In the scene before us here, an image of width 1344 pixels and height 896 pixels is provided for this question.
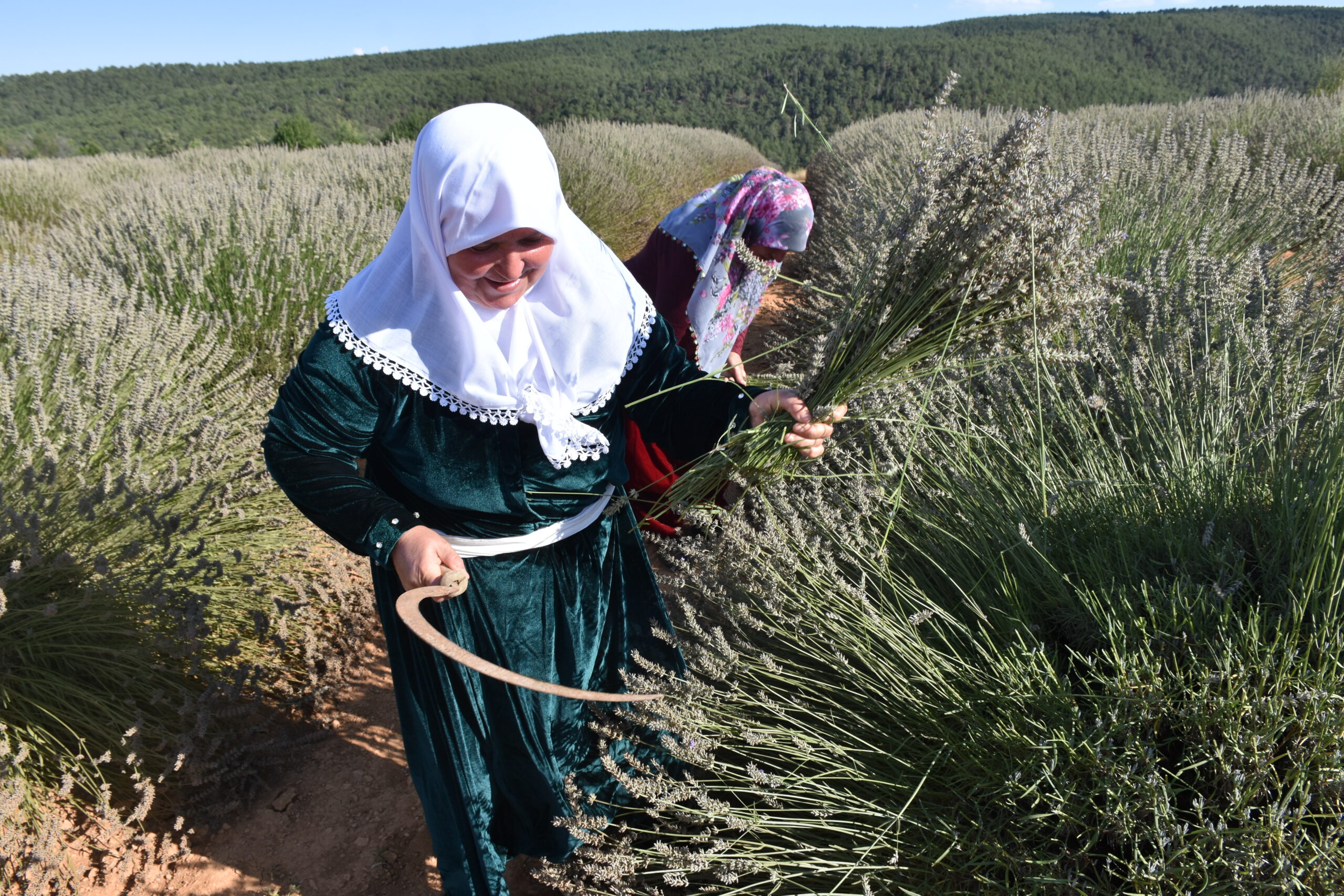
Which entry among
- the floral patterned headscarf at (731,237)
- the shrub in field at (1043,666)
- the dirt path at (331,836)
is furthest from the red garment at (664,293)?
the dirt path at (331,836)

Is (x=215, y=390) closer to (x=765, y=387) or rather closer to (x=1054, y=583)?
(x=765, y=387)

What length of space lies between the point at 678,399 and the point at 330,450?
689 mm

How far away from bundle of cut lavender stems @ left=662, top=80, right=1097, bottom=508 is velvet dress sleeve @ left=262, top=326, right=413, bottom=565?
65 cm

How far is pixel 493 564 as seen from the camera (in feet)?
4.86

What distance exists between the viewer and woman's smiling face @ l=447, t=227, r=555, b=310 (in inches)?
50.8

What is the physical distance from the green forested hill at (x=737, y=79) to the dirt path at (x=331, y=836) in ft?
49.4

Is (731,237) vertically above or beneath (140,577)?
above

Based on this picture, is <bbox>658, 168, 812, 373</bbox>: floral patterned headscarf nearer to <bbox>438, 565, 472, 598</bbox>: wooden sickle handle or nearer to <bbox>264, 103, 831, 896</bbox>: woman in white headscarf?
<bbox>264, 103, 831, 896</bbox>: woman in white headscarf

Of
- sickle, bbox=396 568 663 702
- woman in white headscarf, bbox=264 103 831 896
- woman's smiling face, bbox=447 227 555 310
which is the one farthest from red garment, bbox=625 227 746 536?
sickle, bbox=396 568 663 702

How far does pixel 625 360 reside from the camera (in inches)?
60.1

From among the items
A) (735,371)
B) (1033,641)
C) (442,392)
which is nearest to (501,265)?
(442,392)

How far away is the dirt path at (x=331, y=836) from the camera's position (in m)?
2.01

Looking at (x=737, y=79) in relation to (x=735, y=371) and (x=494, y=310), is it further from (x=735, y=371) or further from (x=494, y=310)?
(x=494, y=310)

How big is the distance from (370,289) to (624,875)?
118 cm
